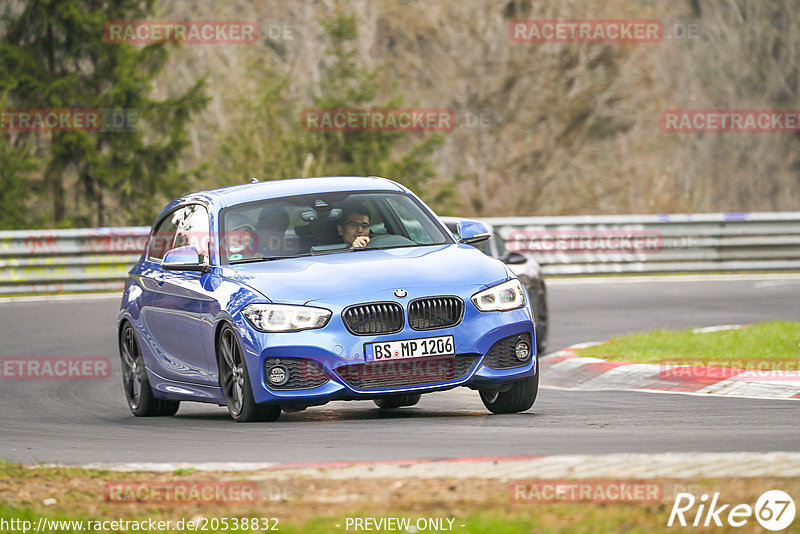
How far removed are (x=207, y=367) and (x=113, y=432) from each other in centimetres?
76

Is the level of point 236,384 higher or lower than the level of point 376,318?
lower

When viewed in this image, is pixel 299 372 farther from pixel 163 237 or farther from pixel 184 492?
pixel 163 237

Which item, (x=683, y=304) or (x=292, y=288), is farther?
(x=683, y=304)

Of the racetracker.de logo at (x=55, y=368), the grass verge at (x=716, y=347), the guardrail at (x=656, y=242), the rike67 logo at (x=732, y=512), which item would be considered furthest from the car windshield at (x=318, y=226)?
the guardrail at (x=656, y=242)

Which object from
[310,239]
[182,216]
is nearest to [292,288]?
[310,239]

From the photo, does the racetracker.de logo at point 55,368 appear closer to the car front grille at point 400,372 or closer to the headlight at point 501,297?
the car front grille at point 400,372

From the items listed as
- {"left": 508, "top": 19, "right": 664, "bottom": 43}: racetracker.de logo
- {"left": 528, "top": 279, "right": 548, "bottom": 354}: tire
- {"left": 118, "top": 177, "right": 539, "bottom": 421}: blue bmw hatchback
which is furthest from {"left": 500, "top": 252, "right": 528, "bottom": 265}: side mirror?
{"left": 508, "top": 19, "right": 664, "bottom": 43}: racetracker.de logo

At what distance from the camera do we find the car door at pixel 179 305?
1012 centimetres

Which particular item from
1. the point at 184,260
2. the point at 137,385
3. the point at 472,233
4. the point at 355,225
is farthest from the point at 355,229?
the point at 137,385

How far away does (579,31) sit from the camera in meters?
35.6

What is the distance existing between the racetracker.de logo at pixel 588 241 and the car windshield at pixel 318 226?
15235 millimetres

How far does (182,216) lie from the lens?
37.5ft

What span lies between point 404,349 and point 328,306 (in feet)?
1.73

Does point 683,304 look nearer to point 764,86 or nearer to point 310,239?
point 310,239
